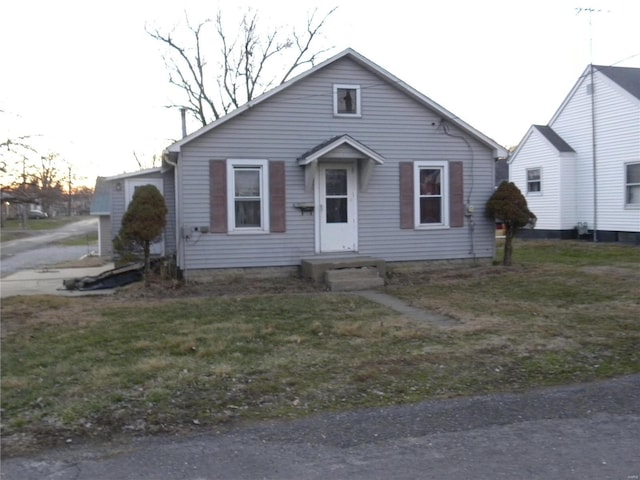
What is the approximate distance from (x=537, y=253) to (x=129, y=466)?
1747 cm

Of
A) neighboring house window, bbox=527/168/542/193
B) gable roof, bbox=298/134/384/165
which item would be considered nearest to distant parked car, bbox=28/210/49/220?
neighboring house window, bbox=527/168/542/193

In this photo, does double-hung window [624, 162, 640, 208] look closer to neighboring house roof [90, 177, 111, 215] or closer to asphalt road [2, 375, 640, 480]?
asphalt road [2, 375, 640, 480]

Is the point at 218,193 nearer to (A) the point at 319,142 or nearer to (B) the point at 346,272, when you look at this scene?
(A) the point at 319,142

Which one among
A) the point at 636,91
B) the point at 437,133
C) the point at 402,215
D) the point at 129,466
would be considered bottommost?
the point at 129,466

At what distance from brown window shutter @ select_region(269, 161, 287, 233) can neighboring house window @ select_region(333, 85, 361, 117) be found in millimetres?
1857

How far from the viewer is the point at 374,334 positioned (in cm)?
850

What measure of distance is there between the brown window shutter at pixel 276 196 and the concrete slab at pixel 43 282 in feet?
12.0

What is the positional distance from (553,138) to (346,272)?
531 inches

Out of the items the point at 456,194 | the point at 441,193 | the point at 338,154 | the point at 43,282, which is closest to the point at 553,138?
the point at 456,194

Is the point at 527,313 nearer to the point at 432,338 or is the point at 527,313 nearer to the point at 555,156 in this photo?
the point at 432,338

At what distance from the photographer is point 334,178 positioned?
48.5ft

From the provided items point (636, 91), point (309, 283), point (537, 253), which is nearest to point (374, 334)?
point (309, 283)

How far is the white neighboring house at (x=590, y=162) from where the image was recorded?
20562 mm

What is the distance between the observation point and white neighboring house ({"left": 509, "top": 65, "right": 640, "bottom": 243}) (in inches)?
810
